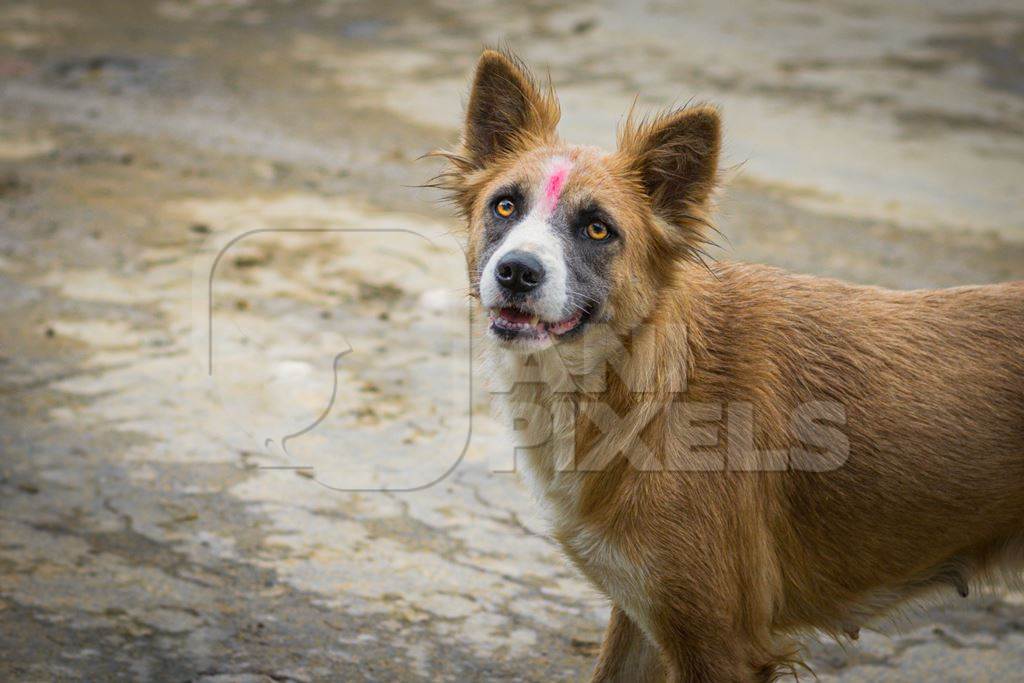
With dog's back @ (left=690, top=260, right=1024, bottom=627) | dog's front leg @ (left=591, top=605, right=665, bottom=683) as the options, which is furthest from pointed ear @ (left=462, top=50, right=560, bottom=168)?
dog's front leg @ (left=591, top=605, right=665, bottom=683)

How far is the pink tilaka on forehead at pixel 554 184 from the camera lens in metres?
3.60

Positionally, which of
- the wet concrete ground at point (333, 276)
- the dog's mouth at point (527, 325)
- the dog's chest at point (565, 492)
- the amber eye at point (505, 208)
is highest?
the amber eye at point (505, 208)

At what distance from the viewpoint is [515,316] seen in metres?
3.51

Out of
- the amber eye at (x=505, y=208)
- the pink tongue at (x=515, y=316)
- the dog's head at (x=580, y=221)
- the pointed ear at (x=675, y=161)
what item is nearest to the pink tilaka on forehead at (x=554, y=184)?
the dog's head at (x=580, y=221)

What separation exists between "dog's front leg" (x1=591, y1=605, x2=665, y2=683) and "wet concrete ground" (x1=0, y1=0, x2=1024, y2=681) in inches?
11.3

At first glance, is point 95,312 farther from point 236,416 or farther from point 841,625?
point 841,625

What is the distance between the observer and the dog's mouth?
3498mm

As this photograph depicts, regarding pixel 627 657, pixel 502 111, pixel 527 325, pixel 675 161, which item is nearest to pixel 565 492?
pixel 527 325

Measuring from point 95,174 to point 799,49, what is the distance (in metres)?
6.46

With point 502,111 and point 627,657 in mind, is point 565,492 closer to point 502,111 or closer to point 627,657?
point 627,657

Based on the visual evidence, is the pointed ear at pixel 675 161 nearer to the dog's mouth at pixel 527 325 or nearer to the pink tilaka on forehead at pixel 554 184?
the pink tilaka on forehead at pixel 554 184

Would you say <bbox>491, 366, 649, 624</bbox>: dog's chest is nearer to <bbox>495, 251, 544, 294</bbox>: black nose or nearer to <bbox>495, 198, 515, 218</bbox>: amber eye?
<bbox>495, 251, 544, 294</bbox>: black nose

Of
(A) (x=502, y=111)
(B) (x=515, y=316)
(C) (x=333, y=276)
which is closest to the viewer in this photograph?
(B) (x=515, y=316)

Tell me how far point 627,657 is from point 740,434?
2.78 ft
